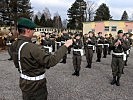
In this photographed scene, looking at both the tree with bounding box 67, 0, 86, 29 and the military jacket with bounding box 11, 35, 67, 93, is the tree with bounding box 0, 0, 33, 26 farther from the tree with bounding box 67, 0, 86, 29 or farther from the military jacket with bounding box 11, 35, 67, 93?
the military jacket with bounding box 11, 35, 67, 93

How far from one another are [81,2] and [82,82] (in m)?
75.3

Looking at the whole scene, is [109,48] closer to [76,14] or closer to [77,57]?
[77,57]

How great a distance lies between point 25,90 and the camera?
4422 millimetres

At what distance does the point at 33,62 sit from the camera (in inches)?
165

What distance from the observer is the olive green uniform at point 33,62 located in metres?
4.10

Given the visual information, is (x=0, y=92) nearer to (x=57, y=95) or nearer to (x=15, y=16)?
(x=57, y=95)

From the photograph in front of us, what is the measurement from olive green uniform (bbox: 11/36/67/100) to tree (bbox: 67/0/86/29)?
2943 inches

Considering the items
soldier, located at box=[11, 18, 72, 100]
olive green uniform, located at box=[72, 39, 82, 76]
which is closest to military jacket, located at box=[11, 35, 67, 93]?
soldier, located at box=[11, 18, 72, 100]

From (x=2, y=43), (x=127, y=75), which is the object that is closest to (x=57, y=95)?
(x=127, y=75)

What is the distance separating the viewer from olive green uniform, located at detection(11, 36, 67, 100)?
13.5ft

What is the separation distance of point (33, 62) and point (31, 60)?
0.14 ft

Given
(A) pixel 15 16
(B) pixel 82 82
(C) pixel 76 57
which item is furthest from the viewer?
(A) pixel 15 16

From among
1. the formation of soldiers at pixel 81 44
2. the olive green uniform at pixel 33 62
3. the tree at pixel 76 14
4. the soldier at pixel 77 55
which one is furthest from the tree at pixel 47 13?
the olive green uniform at pixel 33 62

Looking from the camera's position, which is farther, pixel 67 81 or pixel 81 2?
pixel 81 2
